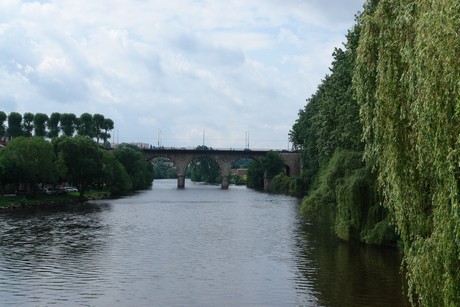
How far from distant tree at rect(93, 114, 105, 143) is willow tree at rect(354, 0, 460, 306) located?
362 ft

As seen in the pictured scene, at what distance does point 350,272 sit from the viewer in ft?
82.7

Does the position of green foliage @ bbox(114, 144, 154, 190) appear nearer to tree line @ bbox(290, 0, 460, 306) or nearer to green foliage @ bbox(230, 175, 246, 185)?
green foliage @ bbox(230, 175, 246, 185)

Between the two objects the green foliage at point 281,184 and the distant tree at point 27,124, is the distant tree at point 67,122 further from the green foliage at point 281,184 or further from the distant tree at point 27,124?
the green foliage at point 281,184

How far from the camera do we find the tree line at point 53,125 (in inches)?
4031

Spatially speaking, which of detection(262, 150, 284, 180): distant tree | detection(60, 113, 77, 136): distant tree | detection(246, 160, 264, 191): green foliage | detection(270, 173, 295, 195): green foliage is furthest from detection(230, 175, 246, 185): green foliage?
detection(60, 113, 77, 136): distant tree

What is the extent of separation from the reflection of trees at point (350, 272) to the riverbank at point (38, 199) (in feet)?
131

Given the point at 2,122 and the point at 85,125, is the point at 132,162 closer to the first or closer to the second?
the point at 85,125

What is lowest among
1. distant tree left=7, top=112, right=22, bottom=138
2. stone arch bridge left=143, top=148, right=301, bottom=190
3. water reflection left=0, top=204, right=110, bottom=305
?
water reflection left=0, top=204, right=110, bottom=305

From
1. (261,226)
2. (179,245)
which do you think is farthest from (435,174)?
(261,226)

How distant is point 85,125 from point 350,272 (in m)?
100.0

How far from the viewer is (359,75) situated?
16.7 m

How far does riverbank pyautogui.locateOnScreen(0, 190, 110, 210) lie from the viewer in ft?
208

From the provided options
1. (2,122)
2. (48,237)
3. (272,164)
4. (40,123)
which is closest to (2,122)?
(2,122)

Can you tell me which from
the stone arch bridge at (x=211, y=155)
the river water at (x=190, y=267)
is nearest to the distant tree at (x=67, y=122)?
the stone arch bridge at (x=211, y=155)
